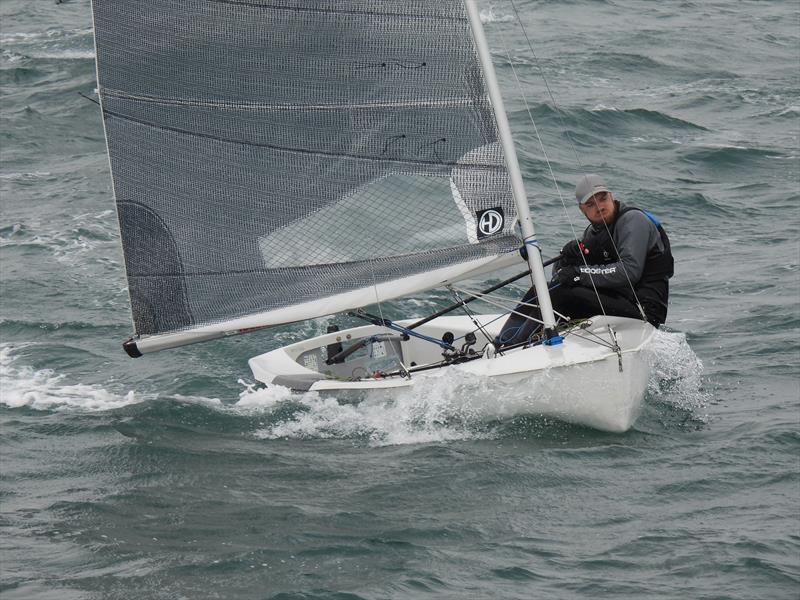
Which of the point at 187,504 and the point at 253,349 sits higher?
the point at 253,349

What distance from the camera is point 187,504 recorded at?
842cm

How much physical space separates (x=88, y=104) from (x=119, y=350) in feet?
30.6

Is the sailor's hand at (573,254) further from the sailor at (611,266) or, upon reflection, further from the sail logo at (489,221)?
the sail logo at (489,221)

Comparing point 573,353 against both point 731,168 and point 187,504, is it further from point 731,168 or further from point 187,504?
point 731,168

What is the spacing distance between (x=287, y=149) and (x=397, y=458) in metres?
2.33

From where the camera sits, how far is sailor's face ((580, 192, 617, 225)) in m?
9.34

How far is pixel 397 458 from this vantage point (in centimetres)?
893

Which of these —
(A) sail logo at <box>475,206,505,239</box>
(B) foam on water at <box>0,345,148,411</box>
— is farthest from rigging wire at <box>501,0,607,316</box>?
(B) foam on water at <box>0,345,148,411</box>

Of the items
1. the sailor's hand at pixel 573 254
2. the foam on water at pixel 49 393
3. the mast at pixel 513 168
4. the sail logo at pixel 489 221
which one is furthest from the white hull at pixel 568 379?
the foam on water at pixel 49 393

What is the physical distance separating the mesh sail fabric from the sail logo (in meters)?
0.04

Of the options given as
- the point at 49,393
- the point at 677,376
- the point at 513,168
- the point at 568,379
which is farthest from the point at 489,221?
the point at 49,393

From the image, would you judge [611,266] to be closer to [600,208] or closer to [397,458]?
[600,208]

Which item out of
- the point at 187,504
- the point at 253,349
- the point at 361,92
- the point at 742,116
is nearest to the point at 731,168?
the point at 742,116

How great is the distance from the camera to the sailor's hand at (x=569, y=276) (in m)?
9.63
